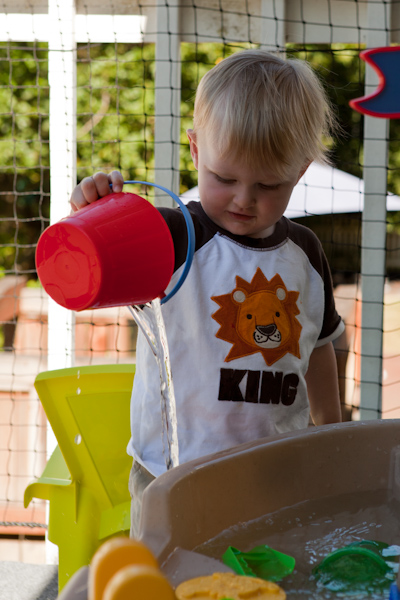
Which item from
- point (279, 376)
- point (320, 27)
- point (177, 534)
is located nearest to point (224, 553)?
point (177, 534)

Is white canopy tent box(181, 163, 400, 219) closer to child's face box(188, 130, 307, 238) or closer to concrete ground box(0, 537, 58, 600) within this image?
concrete ground box(0, 537, 58, 600)

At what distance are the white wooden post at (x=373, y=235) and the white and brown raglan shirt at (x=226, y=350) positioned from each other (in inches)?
38.5

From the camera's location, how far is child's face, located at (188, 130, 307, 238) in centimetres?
95

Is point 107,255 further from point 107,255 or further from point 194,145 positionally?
point 194,145

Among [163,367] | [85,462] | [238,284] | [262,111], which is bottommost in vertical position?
[85,462]

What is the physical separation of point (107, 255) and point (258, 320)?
0.34m

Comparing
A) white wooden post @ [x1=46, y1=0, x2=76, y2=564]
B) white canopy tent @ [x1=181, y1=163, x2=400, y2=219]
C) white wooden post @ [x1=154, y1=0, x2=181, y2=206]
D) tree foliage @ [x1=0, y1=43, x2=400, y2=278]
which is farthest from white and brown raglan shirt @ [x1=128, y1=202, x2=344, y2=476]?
tree foliage @ [x1=0, y1=43, x2=400, y2=278]

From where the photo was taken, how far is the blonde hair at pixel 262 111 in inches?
36.9

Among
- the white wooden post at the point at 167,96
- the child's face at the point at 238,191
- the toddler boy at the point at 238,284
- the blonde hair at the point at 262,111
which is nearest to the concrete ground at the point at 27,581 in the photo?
the toddler boy at the point at 238,284

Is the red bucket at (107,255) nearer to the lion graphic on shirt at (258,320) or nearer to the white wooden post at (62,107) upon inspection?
the lion graphic on shirt at (258,320)

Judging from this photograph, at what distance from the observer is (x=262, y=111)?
0.95 metres

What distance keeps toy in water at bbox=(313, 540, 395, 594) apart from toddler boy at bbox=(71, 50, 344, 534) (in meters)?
0.38

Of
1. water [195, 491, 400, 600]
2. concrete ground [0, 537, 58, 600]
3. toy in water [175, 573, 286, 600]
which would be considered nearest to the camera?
toy in water [175, 573, 286, 600]

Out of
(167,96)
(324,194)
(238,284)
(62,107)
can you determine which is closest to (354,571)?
(238,284)
